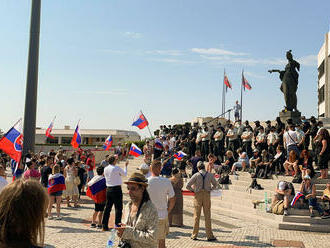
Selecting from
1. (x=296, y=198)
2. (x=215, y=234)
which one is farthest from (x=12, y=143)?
(x=296, y=198)

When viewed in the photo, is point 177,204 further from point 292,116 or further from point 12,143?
point 292,116

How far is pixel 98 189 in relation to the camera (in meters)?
9.05

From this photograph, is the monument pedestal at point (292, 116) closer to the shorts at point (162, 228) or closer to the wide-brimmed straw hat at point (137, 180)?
the shorts at point (162, 228)

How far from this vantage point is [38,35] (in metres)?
16.5

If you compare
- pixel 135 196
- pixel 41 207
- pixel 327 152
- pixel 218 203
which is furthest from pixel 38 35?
pixel 41 207

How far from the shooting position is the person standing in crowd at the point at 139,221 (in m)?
3.46

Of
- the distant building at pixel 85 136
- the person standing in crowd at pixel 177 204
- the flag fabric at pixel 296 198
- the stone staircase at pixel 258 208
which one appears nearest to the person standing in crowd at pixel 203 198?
the person standing in crowd at pixel 177 204

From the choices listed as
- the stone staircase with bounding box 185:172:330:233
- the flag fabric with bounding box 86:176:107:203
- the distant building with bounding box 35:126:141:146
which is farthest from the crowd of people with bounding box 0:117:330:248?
the distant building with bounding box 35:126:141:146

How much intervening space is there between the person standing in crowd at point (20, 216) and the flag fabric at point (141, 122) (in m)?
18.8

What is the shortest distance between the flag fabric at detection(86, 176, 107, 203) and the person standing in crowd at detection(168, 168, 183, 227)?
1.82 metres

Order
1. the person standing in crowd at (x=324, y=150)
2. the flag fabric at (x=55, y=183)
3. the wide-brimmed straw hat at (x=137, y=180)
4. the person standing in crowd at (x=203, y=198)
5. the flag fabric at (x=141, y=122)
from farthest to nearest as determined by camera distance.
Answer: the flag fabric at (x=141, y=122) < the person standing in crowd at (x=324, y=150) < the flag fabric at (x=55, y=183) < the person standing in crowd at (x=203, y=198) < the wide-brimmed straw hat at (x=137, y=180)

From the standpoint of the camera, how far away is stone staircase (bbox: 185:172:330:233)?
9836 mm

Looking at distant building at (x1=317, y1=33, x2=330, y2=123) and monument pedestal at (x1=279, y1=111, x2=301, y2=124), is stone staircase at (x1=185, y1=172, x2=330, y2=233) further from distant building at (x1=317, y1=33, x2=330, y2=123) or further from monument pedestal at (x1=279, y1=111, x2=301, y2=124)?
distant building at (x1=317, y1=33, x2=330, y2=123)

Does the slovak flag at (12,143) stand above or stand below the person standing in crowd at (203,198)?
above
